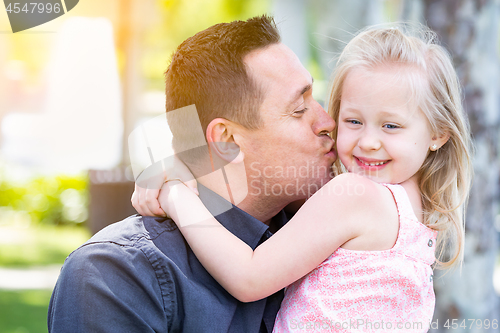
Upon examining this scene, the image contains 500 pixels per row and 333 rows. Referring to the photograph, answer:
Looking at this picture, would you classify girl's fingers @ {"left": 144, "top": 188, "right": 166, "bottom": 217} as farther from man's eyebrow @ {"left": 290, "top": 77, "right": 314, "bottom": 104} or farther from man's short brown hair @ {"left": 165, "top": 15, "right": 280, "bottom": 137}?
man's eyebrow @ {"left": 290, "top": 77, "right": 314, "bottom": 104}

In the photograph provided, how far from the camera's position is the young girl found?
1697mm

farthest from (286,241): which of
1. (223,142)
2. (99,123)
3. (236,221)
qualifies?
(99,123)

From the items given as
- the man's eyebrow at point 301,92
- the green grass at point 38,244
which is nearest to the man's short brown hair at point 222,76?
the man's eyebrow at point 301,92

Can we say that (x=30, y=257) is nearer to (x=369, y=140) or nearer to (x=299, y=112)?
(x=299, y=112)

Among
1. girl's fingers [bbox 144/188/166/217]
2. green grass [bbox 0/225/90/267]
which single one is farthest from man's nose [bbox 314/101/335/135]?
green grass [bbox 0/225/90/267]

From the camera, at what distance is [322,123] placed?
2.10m

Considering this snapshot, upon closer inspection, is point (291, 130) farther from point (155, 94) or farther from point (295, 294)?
point (155, 94)

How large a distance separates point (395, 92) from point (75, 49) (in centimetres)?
642

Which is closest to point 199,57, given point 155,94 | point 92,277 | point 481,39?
point 92,277

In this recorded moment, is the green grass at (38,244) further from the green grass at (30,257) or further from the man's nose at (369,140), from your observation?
the man's nose at (369,140)

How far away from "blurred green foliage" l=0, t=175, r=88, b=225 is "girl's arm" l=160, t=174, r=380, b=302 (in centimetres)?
964

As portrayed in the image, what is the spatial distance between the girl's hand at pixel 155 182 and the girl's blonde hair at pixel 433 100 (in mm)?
814

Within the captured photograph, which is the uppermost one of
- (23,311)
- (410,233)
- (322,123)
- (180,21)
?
(322,123)

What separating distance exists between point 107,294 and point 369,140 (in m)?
1.15
